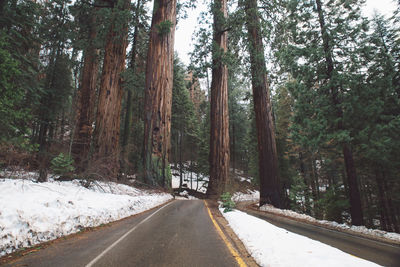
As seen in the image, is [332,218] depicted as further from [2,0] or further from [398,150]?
[2,0]

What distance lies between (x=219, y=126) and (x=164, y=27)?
25.5 ft

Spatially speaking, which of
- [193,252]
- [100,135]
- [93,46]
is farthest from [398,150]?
[93,46]

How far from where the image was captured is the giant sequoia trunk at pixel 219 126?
Result: 49.1ft

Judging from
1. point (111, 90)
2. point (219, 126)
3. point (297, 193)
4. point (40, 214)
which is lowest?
point (297, 193)

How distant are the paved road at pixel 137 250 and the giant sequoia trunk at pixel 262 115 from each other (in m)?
8.18

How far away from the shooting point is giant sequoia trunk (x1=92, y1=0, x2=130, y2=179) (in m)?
11.2

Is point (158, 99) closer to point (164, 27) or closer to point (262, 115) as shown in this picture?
point (164, 27)

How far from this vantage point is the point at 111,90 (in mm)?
12070

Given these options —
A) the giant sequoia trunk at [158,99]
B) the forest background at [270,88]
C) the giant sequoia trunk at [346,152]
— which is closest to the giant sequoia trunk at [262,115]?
the forest background at [270,88]

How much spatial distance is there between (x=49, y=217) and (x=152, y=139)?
8226mm

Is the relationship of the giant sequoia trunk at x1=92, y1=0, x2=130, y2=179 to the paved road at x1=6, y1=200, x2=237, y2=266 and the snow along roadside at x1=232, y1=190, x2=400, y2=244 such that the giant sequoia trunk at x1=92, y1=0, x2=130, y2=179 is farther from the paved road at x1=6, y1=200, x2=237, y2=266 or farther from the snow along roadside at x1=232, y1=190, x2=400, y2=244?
the snow along roadside at x1=232, y1=190, x2=400, y2=244

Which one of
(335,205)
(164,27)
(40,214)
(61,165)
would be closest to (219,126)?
(164,27)

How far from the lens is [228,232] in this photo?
5.06 metres

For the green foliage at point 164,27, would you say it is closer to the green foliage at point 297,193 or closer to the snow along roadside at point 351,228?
the snow along roadside at point 351,228
